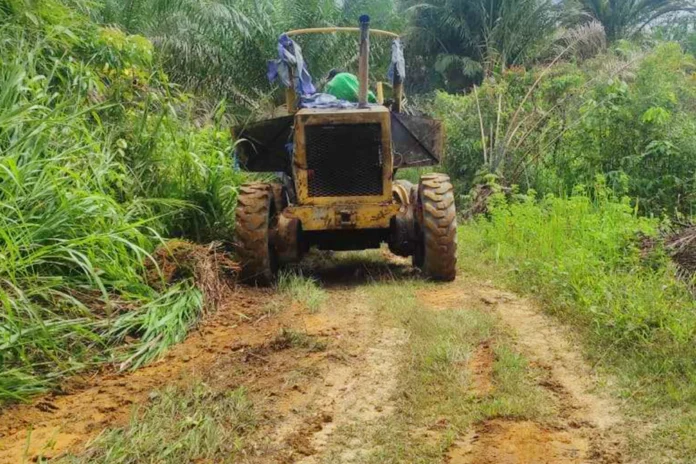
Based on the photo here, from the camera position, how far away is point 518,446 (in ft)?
10.6

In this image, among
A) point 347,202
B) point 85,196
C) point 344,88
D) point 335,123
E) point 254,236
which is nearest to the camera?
point 85,196

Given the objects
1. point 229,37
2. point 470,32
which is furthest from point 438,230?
point 470,32

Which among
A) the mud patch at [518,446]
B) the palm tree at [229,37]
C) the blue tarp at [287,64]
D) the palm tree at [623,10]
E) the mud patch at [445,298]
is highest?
the palm tree at [623,10]

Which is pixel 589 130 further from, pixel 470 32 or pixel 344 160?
pixel 470 32

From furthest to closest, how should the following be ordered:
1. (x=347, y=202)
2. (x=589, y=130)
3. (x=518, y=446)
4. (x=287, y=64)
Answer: (x=589, y=130) < (x=287, y=64) < (x=347, y=202) < (x=518, y=446)

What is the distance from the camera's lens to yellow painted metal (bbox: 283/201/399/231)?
20.9ft

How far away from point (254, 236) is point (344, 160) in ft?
3.63

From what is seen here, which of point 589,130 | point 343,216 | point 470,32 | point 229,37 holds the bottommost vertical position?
point 343,216

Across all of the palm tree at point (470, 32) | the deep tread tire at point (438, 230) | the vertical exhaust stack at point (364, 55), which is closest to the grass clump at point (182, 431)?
the deep tread tire at point (438, 230)

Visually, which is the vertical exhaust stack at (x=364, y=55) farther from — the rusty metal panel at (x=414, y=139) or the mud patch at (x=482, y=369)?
the mud patch at (x=482, y=369)

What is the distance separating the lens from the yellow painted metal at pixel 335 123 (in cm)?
640

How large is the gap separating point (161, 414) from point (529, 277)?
12.9 feet

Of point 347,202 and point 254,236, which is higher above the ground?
point 347,202

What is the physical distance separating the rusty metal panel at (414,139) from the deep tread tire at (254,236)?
1505mm
